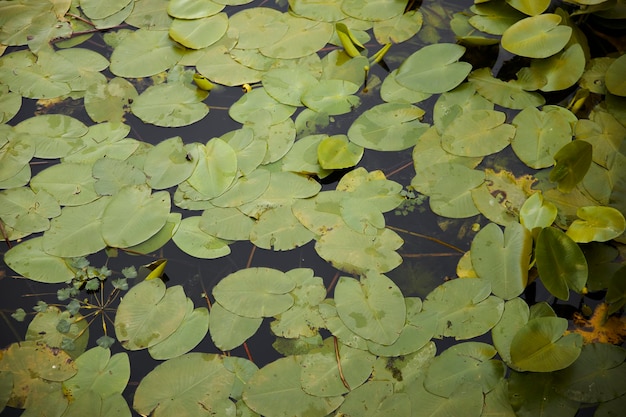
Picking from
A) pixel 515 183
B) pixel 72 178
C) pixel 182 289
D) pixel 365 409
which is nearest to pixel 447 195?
pixel 515 183

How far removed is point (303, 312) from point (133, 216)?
84 cm

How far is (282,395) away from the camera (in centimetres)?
208

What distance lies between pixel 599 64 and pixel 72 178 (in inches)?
100

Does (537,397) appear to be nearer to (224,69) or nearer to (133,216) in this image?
(133,216)

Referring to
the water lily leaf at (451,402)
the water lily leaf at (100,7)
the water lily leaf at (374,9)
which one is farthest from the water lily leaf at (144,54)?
the water lily leaf at (451,402)

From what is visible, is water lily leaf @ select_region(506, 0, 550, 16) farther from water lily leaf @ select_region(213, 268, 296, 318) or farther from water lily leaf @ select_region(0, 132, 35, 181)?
water lily leaf @ select_region(0, 132, 35, 181)

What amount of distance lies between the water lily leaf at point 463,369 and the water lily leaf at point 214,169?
1.14m

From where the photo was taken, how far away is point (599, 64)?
9.58 ft

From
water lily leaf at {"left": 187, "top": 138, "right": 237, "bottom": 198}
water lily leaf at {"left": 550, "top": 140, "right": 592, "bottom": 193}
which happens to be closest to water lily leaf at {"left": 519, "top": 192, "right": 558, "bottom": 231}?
water lily leaf at {"left": 550, "top": 140, "right": 592, "bottom": 193}

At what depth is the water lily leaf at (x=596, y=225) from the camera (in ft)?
7.43

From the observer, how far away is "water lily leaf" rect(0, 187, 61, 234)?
254 cm

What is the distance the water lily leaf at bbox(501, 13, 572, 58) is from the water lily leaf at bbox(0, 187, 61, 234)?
7.21ft

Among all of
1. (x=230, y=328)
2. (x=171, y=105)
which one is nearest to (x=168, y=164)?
(x=171, y=105)

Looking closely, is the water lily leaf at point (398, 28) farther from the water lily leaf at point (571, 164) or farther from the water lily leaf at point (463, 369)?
the water lily leaf at point (463, 369)
